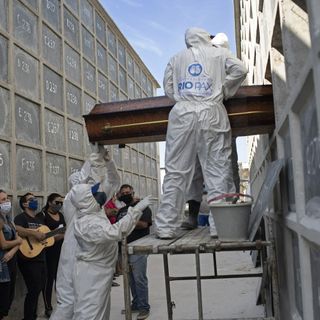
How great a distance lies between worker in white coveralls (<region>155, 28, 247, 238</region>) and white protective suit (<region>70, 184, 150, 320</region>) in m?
0.26

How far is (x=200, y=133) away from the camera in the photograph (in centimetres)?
279

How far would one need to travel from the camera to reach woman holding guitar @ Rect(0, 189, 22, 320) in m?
3.76

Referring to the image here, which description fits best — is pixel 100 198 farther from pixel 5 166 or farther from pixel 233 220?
pixel 5 166

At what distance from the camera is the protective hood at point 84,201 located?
123 inches

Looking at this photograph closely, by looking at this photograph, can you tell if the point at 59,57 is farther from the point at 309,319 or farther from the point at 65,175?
the point at 309,319

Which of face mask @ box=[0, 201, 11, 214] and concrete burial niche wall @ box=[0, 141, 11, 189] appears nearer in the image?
face mask @ box=[0, 201, 11, 214]

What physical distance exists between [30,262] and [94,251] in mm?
1511

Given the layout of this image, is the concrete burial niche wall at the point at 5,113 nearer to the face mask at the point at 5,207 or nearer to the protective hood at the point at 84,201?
the face mask at the point at 5,207

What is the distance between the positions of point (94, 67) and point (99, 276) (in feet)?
14.6

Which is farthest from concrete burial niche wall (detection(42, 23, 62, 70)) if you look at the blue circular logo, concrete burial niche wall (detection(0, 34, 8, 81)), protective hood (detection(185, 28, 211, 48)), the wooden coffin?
the blue circular logo

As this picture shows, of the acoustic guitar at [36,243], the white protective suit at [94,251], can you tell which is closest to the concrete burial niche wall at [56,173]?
the acoustic guitar at [36,243]

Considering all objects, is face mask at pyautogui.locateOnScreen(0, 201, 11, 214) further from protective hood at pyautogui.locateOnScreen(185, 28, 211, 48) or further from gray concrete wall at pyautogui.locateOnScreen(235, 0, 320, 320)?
gray concrete wall at pyautogui.locateOnScreen(235, 0, 320, 320)

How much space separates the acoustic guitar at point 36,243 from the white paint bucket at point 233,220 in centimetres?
261

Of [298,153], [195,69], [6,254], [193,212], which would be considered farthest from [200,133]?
[6,254]
